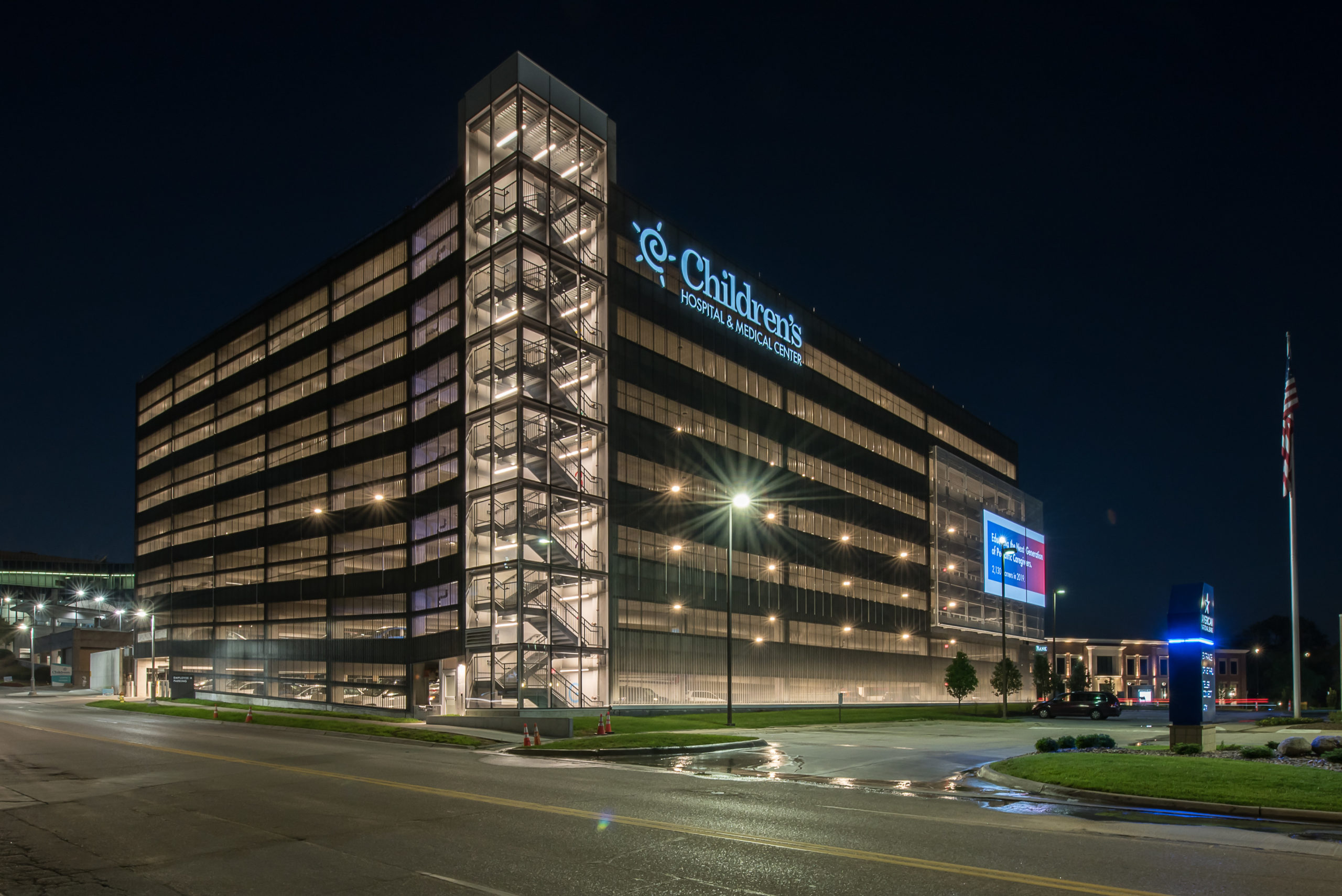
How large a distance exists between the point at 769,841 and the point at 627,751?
15.9m

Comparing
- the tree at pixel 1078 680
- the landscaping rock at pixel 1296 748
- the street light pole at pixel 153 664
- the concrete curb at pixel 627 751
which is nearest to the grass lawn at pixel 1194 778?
the landscaping rock at pixel 1296 748

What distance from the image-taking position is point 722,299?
64.5 metres

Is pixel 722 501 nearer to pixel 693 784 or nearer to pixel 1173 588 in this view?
pixel 1173 588

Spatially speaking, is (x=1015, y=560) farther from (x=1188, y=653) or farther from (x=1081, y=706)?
(x=1188, y=653)

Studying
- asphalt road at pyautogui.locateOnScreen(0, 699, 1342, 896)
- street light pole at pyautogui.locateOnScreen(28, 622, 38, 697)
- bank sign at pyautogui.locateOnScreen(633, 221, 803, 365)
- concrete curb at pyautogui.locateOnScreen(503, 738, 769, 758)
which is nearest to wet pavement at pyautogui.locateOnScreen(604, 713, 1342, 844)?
asphalt road at pyautogui.locateOnScreen(0, 699, 1342, 896)

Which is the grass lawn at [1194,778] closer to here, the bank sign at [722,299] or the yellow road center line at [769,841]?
the yellow road center line at [769,841]

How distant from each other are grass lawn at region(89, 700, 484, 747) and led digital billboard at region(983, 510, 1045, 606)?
224 ft

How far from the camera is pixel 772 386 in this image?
6931cm

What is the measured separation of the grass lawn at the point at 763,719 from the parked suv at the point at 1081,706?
2902mm

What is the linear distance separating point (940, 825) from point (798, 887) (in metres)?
4.65

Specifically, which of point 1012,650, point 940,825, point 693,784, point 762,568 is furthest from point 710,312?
point 1012,650

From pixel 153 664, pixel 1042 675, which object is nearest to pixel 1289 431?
pixel 1042 675

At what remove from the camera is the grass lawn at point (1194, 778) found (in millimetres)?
15133

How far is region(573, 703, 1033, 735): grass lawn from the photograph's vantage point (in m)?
37.2
